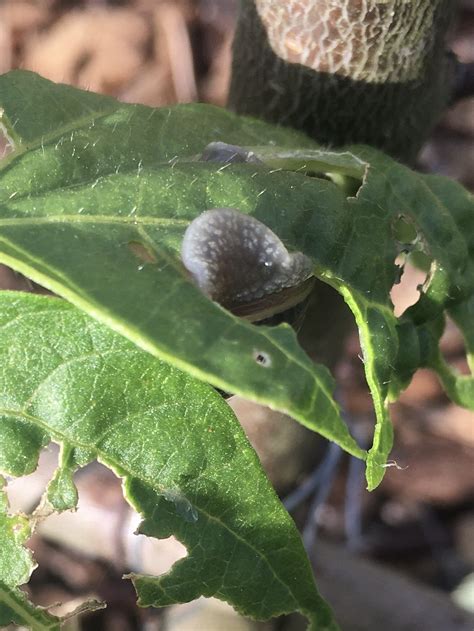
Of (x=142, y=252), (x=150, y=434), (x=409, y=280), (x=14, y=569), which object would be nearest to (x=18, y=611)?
(x=14, y=569)

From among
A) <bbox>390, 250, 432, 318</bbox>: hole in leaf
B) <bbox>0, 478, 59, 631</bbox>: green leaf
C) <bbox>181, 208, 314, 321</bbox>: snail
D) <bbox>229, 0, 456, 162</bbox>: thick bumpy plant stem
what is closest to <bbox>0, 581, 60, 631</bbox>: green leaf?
<bbox>0, 478, 59, 631</bbox>: green leaf

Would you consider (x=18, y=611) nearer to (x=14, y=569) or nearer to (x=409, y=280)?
(x=14, y=569)

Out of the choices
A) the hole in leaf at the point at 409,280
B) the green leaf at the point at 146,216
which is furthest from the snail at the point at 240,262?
the hole in leaf at the point at 409,280

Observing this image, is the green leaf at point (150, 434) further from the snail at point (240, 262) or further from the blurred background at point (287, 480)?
the blurred background at point (287, 480)

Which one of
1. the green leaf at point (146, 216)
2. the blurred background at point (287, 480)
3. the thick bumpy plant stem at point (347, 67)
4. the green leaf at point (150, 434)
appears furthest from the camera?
the blurred background at point (287, 480)

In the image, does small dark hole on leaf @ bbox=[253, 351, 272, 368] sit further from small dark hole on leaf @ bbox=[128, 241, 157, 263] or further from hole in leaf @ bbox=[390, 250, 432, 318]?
hole in leaf @ bbox=[390, 250, 432, 318]

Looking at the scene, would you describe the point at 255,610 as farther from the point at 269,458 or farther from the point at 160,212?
the point at 269,458

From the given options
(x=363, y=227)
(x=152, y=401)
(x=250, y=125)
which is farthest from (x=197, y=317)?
(x=250, y=125)
